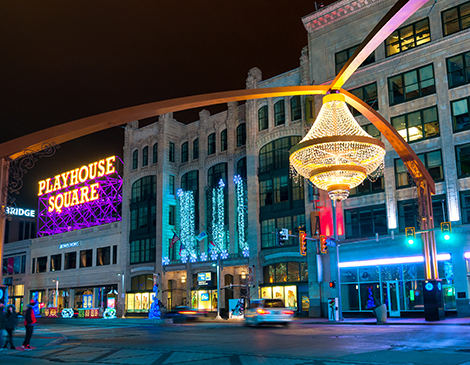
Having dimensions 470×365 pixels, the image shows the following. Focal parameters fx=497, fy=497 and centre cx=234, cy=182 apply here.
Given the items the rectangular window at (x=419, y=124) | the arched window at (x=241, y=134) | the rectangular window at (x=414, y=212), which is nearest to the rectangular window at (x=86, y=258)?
the arched window at (x=241, y=134)

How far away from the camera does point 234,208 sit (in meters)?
55.1

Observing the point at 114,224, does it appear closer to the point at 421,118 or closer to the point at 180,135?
the point at 180,135

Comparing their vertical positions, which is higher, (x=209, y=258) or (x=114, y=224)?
(x=114, y=224)

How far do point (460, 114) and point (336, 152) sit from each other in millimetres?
25724

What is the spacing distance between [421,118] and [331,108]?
23941 millimetres

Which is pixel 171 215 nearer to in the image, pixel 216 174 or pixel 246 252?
pixel 216 174

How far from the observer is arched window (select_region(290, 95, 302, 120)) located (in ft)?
166

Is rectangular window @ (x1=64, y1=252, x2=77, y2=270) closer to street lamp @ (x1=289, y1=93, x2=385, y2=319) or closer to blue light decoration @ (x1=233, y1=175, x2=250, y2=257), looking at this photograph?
blue light decoration @ (x1=233, y1=175, x2=250, y2=257)

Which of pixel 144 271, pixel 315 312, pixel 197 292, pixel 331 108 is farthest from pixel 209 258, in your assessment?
pixel 331 108

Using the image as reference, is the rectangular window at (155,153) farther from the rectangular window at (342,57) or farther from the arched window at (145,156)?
the rectangular window at (342,57)

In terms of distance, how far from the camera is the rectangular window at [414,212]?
3906 cm

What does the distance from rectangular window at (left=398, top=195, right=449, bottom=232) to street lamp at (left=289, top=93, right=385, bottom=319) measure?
21772 mm

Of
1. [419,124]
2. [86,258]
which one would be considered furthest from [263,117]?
[86,258]

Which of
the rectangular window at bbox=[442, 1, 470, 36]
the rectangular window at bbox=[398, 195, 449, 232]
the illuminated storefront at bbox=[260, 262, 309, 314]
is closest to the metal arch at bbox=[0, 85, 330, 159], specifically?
the rectangular window at bbox=[398, 195, 449, 232]
